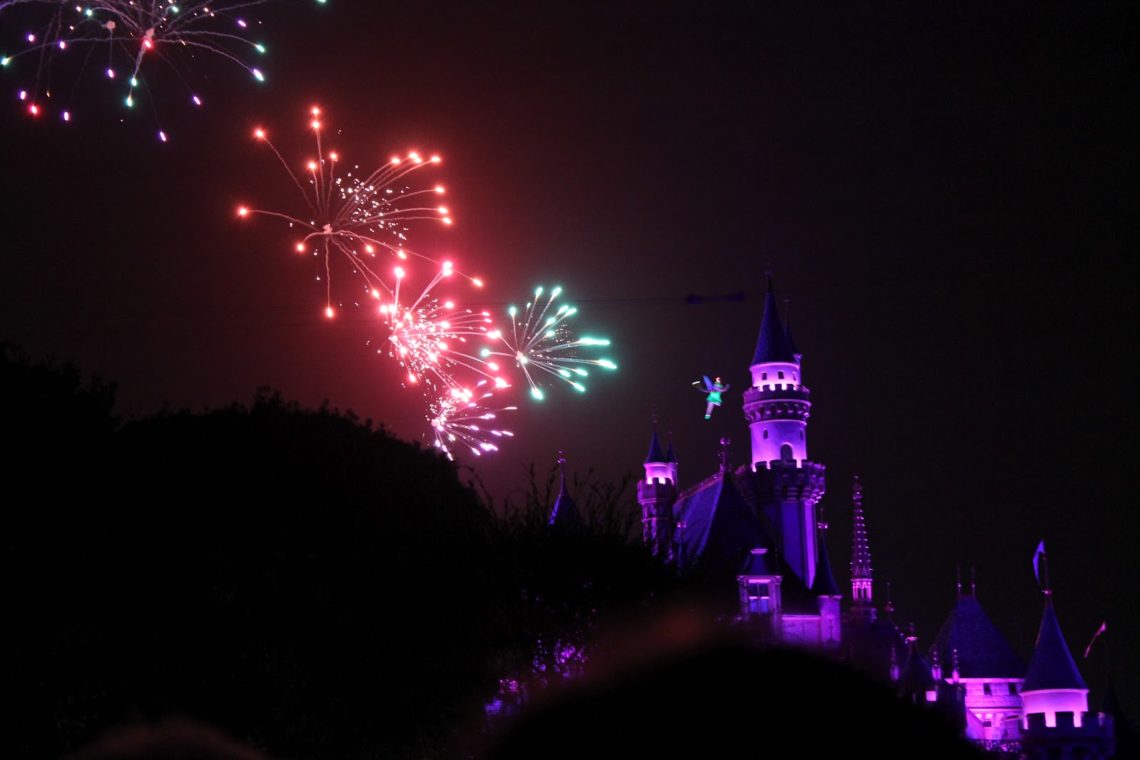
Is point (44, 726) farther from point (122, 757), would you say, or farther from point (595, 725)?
point (595, 725)

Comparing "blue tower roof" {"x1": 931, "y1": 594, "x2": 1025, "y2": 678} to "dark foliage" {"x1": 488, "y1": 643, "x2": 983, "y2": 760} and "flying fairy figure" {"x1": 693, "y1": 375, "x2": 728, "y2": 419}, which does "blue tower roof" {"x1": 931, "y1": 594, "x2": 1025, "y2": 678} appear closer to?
"flying fairy figure" {"x1": 693, "y1": 375, "x2": 728, "y2": 419}

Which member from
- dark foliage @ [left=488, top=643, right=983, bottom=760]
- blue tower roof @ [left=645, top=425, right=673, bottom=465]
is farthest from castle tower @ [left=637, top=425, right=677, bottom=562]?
Answer: dark foliage @ [left=488, top=643, right=983, bottom=760]

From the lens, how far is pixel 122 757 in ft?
107

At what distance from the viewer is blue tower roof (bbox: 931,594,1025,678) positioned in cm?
11856

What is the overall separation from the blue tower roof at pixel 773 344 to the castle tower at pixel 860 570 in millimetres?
14006

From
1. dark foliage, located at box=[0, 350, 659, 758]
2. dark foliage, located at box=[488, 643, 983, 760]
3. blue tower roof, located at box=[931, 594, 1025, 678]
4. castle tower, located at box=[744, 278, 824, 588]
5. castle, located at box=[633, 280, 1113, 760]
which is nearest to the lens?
dark foliage, located at box=[488, 643, 983, 760]

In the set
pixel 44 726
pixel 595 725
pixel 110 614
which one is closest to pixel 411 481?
pixel 110 614

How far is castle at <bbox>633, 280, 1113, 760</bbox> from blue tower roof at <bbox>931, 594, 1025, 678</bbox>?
50 centimetres

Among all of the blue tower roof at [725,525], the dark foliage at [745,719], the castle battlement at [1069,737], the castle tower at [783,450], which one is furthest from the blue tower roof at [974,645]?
the dark foliage at [745,719]

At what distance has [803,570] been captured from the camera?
341 feet

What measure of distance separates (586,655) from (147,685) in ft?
40.5

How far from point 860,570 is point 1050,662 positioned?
1561 cm

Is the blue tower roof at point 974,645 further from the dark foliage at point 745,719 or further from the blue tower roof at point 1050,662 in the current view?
the dark foliage at point 745,719

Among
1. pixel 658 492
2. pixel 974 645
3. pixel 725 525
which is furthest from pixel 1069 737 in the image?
pixel 658 492
